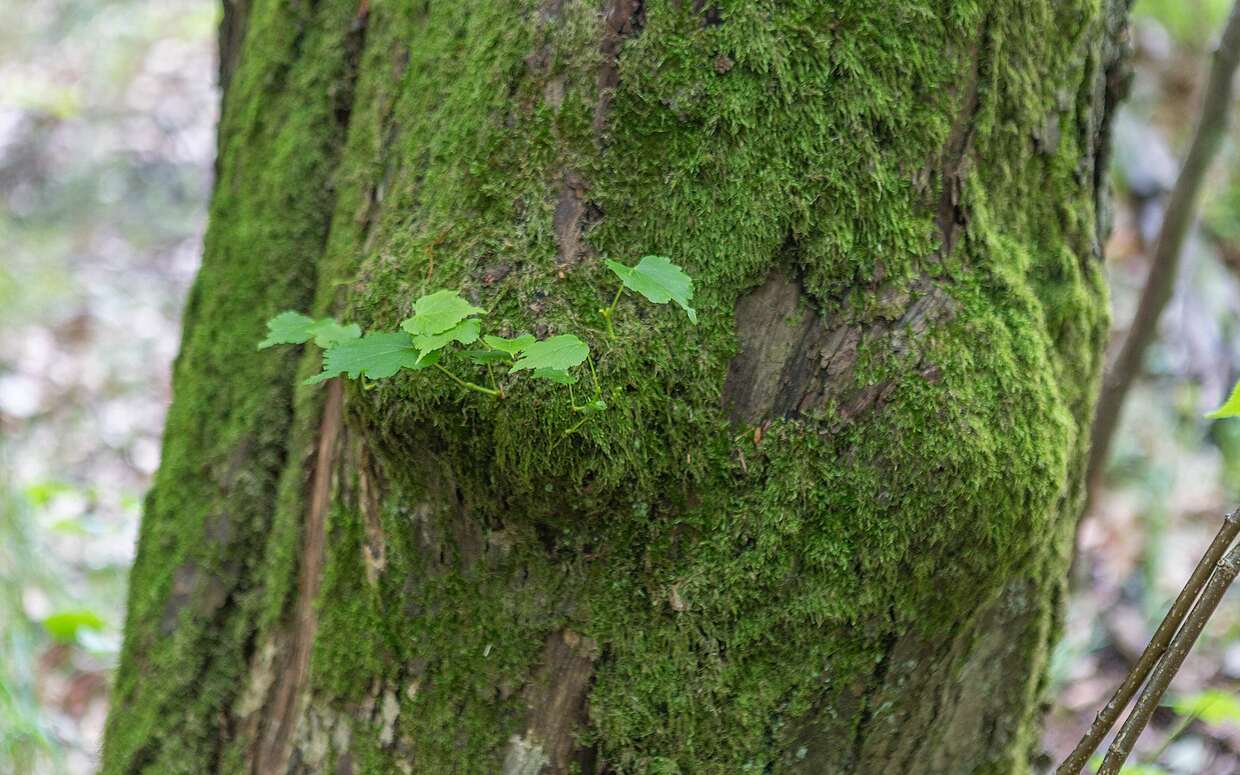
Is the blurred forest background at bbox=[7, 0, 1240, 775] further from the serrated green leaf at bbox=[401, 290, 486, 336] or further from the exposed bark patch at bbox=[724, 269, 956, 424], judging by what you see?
the serrated green leaf at bbox=[401, 290, 486, 336]

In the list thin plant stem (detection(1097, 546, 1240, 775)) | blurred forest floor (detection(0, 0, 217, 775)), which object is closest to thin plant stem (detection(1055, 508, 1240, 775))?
thin plant stem (detection(1097, 546, 1240, 775))

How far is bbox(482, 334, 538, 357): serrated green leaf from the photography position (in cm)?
109

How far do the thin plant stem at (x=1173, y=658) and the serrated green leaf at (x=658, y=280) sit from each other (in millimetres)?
733

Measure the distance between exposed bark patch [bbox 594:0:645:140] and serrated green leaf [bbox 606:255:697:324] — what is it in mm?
247

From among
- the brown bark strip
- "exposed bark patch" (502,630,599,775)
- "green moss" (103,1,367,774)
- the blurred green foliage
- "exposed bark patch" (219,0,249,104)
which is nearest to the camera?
"exposed bark patch" (502,630,599,775)

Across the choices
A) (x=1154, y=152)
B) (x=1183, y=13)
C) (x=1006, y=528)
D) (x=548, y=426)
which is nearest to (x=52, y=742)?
(x=548, y=426)

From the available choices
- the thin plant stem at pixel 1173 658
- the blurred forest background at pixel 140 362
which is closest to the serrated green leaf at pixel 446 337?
the thin plant stem at pixel 1173 658

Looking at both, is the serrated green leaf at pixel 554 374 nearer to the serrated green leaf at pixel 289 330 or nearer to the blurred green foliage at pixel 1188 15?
the serrated green leaf at pixel 289 330

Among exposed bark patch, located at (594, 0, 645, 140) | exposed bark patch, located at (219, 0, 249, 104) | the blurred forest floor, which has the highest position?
exposed bark patch, located at (594, 0, 645, 140)

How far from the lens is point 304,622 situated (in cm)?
157

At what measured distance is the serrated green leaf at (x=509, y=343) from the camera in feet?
3.58

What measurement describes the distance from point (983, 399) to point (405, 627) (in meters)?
0.86

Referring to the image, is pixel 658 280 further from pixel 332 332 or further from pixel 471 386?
pixel 332 332

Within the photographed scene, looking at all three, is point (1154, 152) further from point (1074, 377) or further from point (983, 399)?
point (983, 399)
